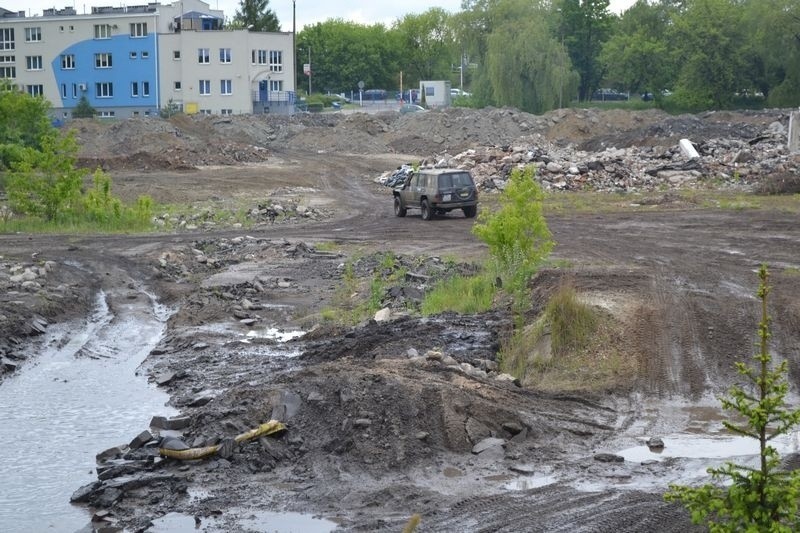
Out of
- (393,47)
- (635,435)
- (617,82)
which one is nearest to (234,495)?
(635,435)

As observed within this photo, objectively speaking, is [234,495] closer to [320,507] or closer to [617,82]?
[320,507]

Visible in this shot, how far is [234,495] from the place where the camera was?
12.4m

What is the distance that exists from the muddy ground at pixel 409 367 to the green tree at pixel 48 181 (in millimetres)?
2075

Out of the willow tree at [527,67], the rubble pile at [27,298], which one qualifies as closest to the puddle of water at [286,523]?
the rubble pile at [27,298]

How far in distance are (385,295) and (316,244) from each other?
32.6 ft

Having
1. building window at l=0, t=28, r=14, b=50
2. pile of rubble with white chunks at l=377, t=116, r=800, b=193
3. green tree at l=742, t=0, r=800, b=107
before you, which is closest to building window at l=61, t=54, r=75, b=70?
building window at l=0, t=28, r=14, b=50

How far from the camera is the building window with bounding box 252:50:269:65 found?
97.9m

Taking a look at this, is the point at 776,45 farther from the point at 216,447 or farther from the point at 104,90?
the point at 216,447

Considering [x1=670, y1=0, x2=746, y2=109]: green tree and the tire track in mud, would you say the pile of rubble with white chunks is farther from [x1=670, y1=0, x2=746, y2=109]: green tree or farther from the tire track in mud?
[x1=670, y1=0, x2=746, y2=109]: green tree

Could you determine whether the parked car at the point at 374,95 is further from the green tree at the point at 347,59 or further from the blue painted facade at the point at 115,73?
the blue painted facade at the point at 115,73

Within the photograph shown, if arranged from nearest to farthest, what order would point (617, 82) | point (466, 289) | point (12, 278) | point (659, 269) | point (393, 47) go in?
point (466, 289) → point (659, 269) → point (12, 278) → point (617, 82) → point (393, 47)

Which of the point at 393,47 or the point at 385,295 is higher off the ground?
the point at 393,47

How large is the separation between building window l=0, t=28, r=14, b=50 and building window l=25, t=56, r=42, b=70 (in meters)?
2.20

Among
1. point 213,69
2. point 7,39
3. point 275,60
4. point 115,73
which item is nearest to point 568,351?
point 213,69
